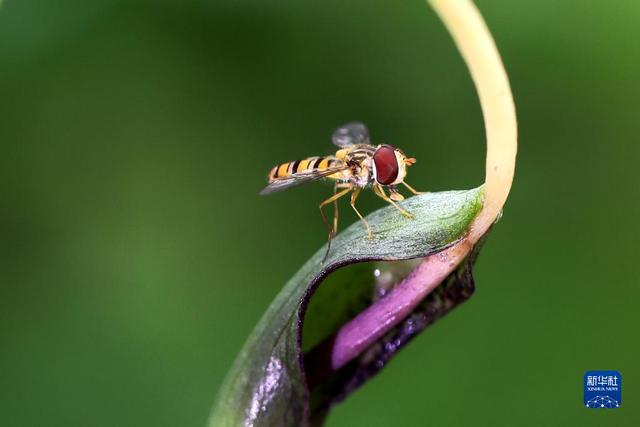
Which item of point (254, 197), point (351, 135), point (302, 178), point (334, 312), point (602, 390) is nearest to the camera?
point (334, 312)

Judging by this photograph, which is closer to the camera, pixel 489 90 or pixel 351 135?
pixel 489 90

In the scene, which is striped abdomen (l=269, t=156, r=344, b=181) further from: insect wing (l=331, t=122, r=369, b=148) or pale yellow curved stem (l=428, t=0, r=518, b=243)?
pale yellow curved stem (l=428, t=0, r=518, b=243)

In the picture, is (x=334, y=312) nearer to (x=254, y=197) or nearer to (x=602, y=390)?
(x=602, y=390)

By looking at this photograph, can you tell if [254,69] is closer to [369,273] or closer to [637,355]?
[637,355]

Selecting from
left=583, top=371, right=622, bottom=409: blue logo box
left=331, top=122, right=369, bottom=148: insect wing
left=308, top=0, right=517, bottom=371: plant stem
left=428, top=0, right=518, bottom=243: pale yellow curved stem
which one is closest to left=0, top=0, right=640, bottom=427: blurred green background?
left=583, top=371, right=622, bottom=409: blue logo box

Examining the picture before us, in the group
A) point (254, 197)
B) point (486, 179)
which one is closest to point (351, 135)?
point (486, 179)
